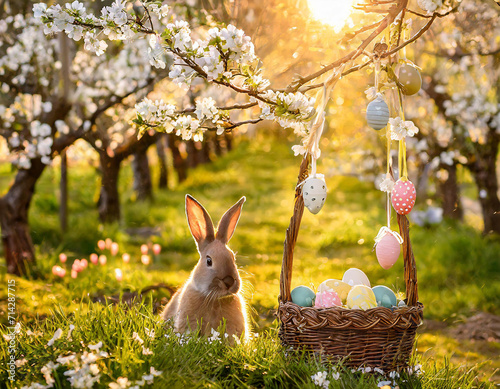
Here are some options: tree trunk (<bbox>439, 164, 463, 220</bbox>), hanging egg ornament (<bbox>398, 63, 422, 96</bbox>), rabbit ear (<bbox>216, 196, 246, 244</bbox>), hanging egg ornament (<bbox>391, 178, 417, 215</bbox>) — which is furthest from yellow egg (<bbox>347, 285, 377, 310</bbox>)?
tree trunk (<bbox>439, 164, 463, 220</bbox>)

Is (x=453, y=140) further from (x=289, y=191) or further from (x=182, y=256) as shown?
(x=289, y=191)

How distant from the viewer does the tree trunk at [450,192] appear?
1026cm

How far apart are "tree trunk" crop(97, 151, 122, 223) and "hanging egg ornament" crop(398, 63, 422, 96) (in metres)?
7.37

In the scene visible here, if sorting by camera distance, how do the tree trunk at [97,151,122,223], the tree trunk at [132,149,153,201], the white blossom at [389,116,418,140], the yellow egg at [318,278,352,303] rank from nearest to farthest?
1. the white blossom at [389,116,418,140]
2. the yellow egg at [318,278,352,303]
3. the tree trunk at [97,151,122,223]
4. the tree trunk at [132,149,153,201]

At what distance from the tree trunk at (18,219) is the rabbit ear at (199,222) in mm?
3878

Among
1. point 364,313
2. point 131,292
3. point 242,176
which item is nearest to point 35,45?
point 131,292

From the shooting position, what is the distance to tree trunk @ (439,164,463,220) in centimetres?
1026

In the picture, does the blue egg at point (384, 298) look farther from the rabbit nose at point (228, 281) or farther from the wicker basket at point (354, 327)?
the rabbit nose at point (228, 281)

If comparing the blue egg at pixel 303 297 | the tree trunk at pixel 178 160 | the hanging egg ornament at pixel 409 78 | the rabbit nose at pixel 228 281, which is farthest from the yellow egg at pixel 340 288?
the tree trunk at pixel 178 160

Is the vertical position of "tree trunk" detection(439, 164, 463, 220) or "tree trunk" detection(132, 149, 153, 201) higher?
"tree trunk" detection(132, 149, 153, 201)

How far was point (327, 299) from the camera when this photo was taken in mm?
3416

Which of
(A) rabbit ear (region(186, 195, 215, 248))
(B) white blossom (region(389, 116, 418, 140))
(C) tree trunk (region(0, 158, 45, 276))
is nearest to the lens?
(B) white blossom (region(389, 116, 418, 140))

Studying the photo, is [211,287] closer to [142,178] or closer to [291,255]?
[291,255]

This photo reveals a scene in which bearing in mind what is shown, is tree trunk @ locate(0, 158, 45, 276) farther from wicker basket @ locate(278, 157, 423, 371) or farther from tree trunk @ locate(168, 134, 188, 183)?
tree trunk @ locate(168, 134, 188, 183)
